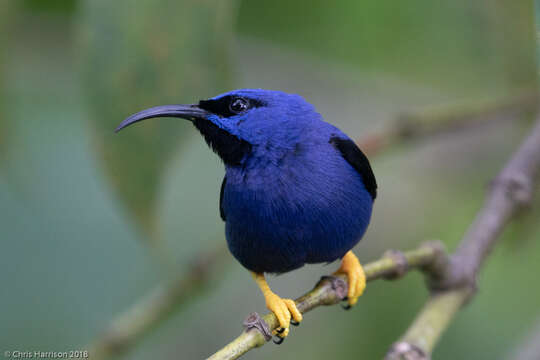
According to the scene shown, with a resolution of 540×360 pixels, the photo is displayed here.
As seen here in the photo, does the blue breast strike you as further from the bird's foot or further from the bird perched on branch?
the bird's foot

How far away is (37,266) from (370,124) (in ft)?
10.0

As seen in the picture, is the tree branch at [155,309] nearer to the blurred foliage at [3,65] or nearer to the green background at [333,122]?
the green background at [333,122]

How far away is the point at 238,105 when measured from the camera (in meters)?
2.97

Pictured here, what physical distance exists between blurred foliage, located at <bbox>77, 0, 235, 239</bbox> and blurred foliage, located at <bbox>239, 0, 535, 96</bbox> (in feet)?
5.93

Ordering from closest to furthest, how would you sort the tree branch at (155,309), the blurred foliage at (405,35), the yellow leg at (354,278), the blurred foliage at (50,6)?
1. the yellow leg at (354,278)
2. the tree branch at (155,309)
3. the blurred foliage at (405,35)
4. the blurred foliage at (50,6)

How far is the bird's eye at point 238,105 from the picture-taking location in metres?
2.96

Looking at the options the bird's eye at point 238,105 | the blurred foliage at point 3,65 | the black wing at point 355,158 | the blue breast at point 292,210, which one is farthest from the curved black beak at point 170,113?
the blurred foliage at point 3,65

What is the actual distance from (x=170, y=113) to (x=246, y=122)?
375mm

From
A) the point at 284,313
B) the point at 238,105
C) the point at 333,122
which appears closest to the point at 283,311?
the point at 284,313

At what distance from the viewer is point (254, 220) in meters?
2.76

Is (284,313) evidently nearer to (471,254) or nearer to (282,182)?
(282,182)

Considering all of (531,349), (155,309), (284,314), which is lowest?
(155,309)

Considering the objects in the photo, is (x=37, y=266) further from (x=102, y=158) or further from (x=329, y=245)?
(x=329, y=245)

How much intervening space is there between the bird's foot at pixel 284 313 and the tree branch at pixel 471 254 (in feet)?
1.49
